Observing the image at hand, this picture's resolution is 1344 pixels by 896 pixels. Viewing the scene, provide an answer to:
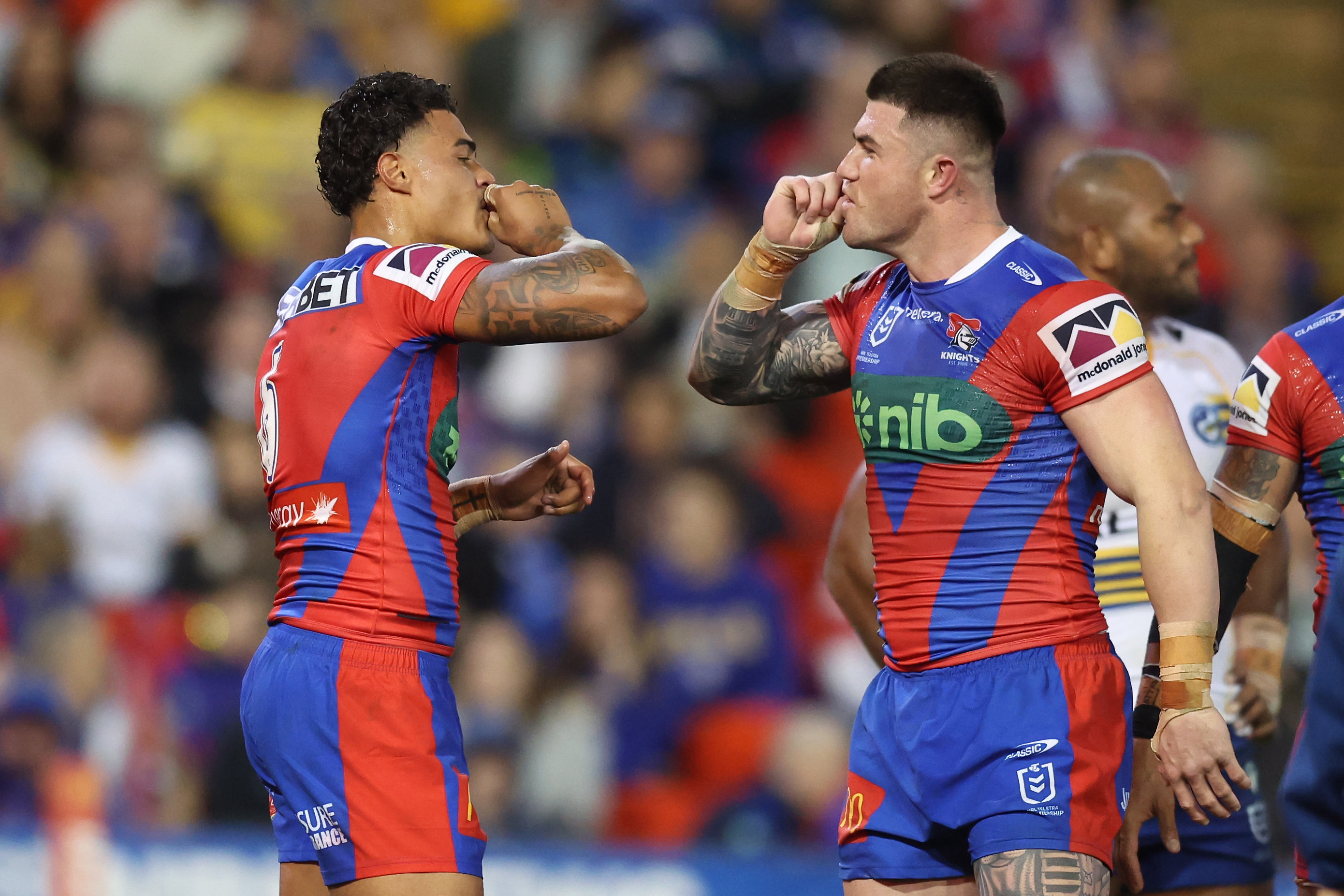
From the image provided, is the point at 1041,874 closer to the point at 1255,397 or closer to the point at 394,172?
the point at 1255,397

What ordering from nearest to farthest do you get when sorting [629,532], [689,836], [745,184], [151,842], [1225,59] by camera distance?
[151,842] → [689,836] → [629,532] → [745,184] → [1225,59]

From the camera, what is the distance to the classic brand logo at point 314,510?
3699mm

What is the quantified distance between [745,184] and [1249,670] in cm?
623

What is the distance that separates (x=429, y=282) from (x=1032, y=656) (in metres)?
1.69

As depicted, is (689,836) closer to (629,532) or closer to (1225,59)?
(629,532)

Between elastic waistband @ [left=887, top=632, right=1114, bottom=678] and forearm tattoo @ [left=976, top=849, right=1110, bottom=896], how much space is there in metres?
0.43

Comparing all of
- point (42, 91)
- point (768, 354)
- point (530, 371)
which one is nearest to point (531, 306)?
point (768, 354)

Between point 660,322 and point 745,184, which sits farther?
point 745,184

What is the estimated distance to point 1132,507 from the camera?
15.0 ft

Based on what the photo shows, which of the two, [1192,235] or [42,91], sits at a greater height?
[42,91]

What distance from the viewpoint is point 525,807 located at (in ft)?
25.5

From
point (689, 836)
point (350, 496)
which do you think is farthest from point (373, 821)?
point (689, 836)

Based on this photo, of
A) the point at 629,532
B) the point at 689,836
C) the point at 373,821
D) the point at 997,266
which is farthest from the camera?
the point at 629,532

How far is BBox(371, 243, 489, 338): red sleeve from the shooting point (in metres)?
3.66
